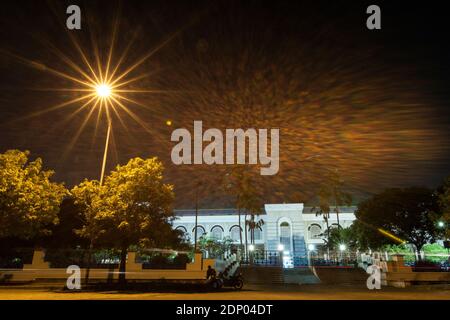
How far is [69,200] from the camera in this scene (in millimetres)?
34031

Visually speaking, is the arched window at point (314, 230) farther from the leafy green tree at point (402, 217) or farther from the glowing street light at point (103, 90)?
the glowing street light at point (103, 90)

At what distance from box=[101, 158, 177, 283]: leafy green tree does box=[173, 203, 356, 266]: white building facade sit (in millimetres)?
38354

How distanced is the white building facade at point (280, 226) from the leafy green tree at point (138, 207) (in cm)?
3835

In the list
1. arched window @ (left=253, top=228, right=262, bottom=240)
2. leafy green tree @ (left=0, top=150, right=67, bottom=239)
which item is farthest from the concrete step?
arched window @ (left=253, top=228, right=262, bottom=240)

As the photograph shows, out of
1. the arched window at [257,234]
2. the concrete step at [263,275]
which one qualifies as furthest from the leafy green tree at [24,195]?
the arched window at [257,234]

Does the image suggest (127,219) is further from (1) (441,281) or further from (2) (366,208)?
(2) (366,208)

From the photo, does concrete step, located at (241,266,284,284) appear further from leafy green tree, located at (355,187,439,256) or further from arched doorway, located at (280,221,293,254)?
arched doorway, located at (280,221,293,254)

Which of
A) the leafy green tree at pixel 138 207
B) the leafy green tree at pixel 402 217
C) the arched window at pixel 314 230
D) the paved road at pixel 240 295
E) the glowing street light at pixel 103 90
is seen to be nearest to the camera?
the paved road at pixel 240 295

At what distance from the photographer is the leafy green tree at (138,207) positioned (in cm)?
2050

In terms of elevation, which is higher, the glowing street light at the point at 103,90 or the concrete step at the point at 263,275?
the glowing street light at the point at 103,90

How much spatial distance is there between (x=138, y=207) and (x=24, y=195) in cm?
721

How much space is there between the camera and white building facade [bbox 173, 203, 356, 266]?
60.9 metres

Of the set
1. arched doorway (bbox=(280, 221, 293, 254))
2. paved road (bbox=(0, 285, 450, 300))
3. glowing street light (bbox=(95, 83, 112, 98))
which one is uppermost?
glowing street light (bbox=(95, 83, 112, 98))
